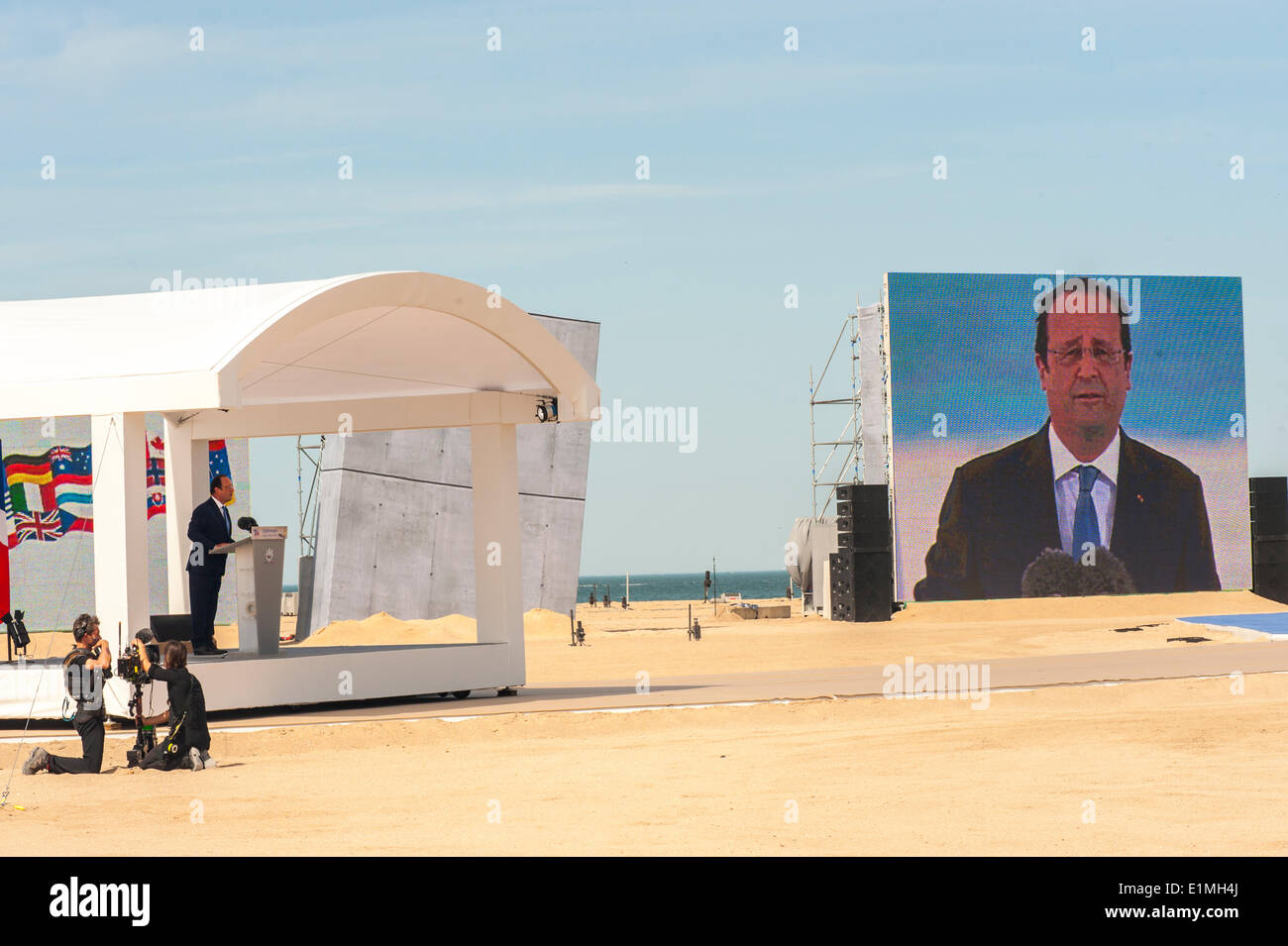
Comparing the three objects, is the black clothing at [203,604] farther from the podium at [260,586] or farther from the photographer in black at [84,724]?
the photographer in black at [84,724]

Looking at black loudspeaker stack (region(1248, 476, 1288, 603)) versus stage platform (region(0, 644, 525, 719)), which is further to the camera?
black loudspeaker stack (region(1248, 476, 1288, 603))

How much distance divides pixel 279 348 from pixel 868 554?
22523 millimetres

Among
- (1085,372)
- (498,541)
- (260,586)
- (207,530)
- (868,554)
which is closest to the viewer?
(207,530)

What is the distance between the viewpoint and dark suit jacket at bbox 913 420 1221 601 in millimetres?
37750

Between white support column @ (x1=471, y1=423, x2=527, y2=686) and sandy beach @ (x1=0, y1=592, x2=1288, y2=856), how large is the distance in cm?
126

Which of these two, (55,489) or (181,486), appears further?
(55,489)

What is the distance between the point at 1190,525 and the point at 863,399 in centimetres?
918

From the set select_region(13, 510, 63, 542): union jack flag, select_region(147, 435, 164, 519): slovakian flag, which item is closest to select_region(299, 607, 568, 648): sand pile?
select_region(147, 435, 164, 519): slovakian flag

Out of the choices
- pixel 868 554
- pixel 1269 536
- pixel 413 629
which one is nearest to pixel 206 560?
pixel 413 629

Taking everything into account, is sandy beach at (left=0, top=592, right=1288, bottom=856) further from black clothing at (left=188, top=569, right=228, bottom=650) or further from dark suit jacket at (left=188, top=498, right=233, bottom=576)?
dark suit jacket at (left=188, top=498, right=233, bottom=576)

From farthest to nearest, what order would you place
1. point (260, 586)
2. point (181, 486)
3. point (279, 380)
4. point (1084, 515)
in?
point (1084, 515) < point (279, 380) < point (181, 486) < point (260, 586)

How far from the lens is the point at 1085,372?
128 feet

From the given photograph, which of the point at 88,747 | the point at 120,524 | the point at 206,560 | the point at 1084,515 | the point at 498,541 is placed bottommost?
the point at 88,747

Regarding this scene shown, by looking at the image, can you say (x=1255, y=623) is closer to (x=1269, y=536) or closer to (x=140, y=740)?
(x=1269, y=536)
